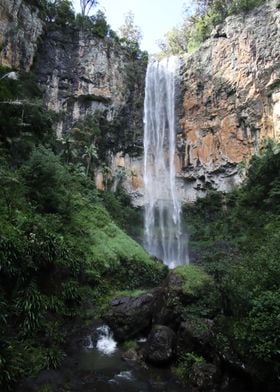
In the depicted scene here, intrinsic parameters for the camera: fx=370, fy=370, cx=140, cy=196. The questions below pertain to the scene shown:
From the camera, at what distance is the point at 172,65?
33.4 metres

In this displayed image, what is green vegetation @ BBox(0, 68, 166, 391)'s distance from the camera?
961 centimetres

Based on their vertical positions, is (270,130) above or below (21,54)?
below

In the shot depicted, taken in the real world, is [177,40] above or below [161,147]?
above

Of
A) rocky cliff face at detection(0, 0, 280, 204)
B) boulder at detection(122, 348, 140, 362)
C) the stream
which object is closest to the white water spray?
the stream

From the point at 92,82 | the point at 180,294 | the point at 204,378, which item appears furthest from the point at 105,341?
the point at 92,82

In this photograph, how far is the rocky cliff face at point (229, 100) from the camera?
2798 centimetres

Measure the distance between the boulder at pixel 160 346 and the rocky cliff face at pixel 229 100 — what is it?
66.1ft

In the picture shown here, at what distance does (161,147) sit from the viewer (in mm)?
32688

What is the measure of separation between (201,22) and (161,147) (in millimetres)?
12611

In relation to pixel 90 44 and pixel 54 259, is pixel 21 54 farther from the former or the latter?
pixel 54 259

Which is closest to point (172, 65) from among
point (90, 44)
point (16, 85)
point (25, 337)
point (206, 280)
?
point (90, 44)

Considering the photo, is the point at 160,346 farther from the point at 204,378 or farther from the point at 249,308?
the point at 249,308

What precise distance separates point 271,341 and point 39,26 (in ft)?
97.1

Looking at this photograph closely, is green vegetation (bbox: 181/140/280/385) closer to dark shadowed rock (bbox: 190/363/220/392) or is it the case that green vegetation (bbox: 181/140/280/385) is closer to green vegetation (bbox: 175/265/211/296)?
green vegetation (bbox: 175/265/211/296)
